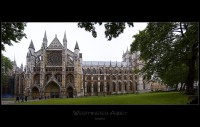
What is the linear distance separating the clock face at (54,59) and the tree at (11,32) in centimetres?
3669

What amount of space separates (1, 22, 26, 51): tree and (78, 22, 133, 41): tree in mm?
3523

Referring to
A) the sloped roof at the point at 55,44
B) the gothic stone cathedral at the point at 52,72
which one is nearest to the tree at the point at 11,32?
the gothic stone cathedral at the point at 52,72

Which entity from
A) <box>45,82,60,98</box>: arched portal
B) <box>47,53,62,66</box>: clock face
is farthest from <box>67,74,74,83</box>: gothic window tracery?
<box>47,53,62,66</box>: clock face

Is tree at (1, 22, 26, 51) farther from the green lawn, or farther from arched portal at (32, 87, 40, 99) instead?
arched portal at (32, 87, 40, 99)

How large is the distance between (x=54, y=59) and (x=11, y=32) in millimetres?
39182

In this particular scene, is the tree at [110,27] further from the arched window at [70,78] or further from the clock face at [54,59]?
the arched window at [70,78]

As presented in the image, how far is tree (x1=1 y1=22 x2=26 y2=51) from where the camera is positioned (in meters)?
9.62

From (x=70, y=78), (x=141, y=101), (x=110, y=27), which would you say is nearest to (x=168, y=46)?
(x=141, y=101)

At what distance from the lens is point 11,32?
34.1 feet
